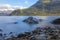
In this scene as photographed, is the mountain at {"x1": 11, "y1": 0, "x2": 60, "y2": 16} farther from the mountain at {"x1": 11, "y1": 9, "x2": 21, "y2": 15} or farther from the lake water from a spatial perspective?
the lake water

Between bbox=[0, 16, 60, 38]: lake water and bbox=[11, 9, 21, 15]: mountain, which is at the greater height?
bbox=[11, 9, 21, 15]: mountain

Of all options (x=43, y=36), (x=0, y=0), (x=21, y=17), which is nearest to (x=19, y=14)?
(x=21, y=17)

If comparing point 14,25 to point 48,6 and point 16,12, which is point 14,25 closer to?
point 16,12

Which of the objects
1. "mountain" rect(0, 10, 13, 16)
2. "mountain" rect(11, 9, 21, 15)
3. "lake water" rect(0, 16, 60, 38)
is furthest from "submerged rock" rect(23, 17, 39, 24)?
"mountain" rect(0, 10, 13, 16)

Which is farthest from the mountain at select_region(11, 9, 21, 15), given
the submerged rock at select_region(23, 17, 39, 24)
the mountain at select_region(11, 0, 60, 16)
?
the submerged rock at select_region(23, 17, 39, 24)

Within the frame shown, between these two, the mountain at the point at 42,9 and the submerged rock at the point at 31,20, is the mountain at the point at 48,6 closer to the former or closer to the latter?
the mountain at the point at 42,9

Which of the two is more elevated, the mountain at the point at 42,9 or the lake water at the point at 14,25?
the mountain at the point at 42,9

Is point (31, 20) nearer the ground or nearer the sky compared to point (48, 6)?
nearer the ground

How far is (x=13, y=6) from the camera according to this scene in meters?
2.26

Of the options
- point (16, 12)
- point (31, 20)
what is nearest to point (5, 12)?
point (16, 12)

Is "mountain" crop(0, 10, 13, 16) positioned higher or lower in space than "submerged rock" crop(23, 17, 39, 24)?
higher

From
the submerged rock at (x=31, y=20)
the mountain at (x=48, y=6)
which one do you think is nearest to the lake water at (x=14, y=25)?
the submerged rock at (x=31, y=20)

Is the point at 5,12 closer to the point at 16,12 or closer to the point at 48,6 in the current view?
the point at 16,12

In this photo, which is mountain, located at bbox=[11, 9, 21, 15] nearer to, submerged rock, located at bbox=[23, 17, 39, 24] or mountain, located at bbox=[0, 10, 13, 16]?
mountain, located at bbox=[0, 10, 13, 16]
